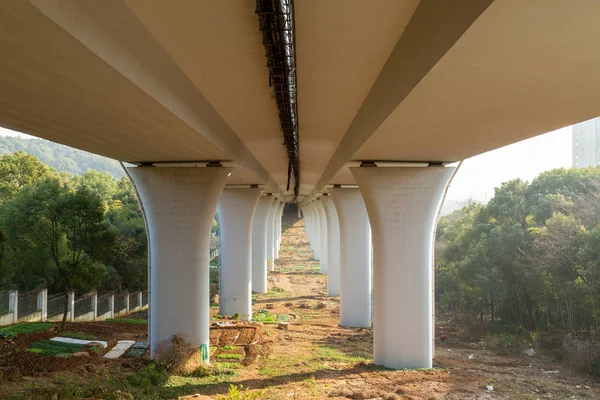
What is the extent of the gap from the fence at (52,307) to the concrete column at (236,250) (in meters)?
6.31

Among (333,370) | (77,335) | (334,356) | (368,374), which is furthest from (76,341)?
(368,374)

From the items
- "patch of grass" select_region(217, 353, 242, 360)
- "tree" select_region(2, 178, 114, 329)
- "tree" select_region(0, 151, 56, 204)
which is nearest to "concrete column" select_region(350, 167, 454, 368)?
"patch of grass" select_region(217, 353, 242, 360)

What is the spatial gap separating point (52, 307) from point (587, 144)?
6814 cm

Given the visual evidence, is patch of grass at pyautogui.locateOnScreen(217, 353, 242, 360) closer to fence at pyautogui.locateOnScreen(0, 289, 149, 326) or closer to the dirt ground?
the dirt ground

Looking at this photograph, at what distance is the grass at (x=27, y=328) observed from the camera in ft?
73.6

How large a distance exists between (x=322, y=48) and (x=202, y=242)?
493 inches

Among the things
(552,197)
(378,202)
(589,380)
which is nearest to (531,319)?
(552,197)

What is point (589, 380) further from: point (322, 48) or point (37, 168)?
point (37, 168)

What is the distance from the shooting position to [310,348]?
74.4ft

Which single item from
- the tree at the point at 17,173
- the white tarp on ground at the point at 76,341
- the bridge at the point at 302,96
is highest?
the tree at the point at 17,173

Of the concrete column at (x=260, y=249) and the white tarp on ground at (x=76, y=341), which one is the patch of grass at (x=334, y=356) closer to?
the white tarp on ground at (x=76, y=341)

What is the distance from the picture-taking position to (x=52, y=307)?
1096 inches

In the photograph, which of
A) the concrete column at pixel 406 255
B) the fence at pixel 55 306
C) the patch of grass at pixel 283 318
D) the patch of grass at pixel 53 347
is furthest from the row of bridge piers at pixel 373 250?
the patch of grass at pixel 283 318

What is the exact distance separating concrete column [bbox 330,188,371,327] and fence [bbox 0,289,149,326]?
13.3 m
